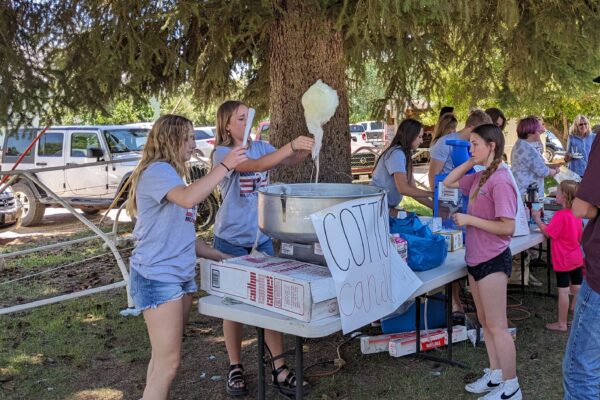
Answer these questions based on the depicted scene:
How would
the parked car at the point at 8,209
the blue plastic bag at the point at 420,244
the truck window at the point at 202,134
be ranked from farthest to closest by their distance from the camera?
the truck window at the point at 202,134, the parked car at the point at 8,209, the blue plastic bag at the point at 420,244

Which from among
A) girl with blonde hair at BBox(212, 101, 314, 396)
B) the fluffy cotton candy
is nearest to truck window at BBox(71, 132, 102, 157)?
girl with blonde hair at BBox(212, 101, 314, 396)

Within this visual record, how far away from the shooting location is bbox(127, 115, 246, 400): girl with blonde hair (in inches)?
110

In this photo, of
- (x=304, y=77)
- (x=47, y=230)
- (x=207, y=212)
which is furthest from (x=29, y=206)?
(x=304, y=77)

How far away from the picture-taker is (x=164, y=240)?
282 cm

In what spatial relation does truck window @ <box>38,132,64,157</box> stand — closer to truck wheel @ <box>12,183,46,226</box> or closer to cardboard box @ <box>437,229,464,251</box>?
truck wheel @ <box>12,183,46,226</box>

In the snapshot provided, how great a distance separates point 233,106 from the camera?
136 inches

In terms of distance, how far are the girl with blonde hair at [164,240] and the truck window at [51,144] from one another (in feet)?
31.5

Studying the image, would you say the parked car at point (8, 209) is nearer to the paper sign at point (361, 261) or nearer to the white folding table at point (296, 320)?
the white folding table at point (296, 320)

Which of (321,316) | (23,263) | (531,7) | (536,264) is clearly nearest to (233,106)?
(321,316)

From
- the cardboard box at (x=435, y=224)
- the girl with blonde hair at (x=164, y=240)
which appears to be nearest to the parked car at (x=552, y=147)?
the cardboard box at (x=435, y=224)

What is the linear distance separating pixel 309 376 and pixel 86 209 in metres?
9.12

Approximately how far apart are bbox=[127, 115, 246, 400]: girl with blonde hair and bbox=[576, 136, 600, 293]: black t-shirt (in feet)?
4.82

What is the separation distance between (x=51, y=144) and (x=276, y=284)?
1035 centimetres

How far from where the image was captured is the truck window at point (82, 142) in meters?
11.4
